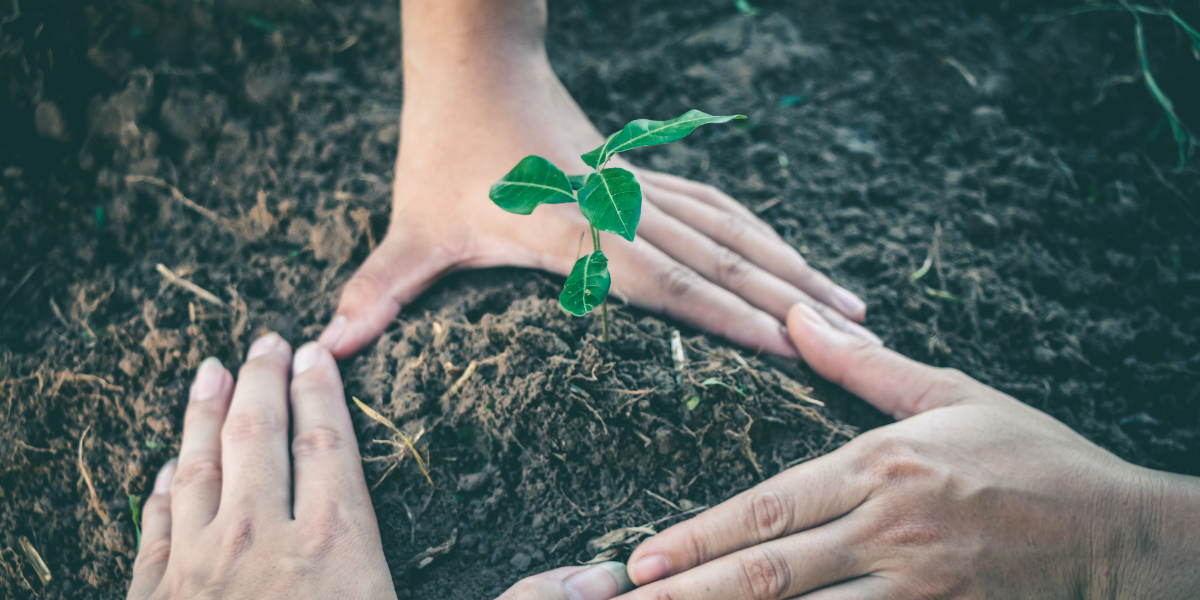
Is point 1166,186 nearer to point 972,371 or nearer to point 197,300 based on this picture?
point 972,371

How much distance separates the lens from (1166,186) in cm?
205

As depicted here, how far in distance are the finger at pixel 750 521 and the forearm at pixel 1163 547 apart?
56 centimetres

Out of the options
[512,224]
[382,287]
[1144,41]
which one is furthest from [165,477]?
[1144,41]

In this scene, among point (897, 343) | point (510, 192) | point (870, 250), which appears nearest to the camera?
point (510, 192)

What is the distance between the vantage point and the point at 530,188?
120 centimetres

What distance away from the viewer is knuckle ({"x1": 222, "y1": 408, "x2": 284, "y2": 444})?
5.05ft

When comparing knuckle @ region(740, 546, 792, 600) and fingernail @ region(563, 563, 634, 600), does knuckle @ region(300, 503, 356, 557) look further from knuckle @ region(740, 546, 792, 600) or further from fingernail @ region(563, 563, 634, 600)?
knuckle @ region(740, 546, 792, 600)

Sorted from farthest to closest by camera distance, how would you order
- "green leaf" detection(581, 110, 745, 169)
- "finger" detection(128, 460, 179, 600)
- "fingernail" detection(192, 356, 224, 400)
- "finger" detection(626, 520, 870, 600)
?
"fingernail" detection(192, 356, 224, 400)
"finger" detection(128, 460, 179, 600)
"finger" detection(626, 520, 870, 600)
"green leaf" detection(581, 110, 745, 169)

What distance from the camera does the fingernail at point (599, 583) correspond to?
4.38ft

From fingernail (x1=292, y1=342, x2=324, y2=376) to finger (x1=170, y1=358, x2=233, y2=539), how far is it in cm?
18

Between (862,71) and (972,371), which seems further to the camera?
(862,71)

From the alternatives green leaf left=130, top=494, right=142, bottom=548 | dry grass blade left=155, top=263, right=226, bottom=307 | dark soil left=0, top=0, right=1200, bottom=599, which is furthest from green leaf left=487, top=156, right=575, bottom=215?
green leaf left=130, top=494, right=142, bottom=548

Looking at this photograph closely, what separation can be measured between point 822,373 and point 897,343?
0.95 feet

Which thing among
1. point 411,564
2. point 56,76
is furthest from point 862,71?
point 56,76
